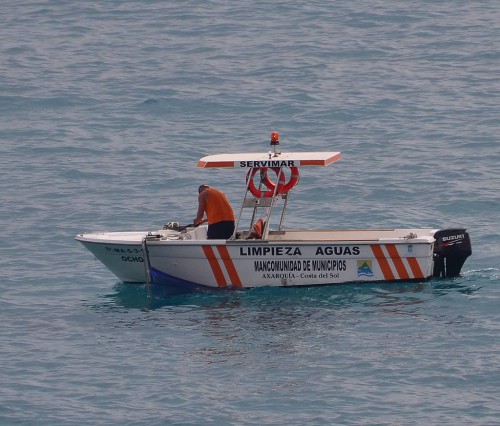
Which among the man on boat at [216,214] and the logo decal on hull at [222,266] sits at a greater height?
the man on boat at [216,214]

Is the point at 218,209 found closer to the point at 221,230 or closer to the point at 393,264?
the point at 221,230

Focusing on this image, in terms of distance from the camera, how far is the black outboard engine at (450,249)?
21188mm

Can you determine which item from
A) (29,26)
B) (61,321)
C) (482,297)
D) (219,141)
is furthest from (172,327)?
(29,26)

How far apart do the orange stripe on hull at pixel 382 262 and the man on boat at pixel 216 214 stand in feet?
7.67

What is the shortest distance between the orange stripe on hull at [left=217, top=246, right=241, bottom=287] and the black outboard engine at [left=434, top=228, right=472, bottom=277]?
313 cm

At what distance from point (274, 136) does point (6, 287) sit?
5.05 meters

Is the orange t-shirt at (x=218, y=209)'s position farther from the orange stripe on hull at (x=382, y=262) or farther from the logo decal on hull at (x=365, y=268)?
the orange stripe on hull at (x=382, y=262)

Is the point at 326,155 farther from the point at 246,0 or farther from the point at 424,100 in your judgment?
the point at 246,0

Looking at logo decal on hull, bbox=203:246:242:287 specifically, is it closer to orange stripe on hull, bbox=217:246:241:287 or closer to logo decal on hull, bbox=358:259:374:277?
orange stripe on hull, bbox=217:246:241:287

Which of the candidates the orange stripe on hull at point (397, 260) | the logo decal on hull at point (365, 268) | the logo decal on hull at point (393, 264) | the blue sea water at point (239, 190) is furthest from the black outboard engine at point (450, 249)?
the logo decal on hull at point (365, 268)

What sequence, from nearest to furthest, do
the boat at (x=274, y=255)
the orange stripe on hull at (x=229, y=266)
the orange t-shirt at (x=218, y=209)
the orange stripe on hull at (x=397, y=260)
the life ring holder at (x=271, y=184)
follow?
the orange stripe on hull at (x=397, y=260)
the boat at (x=274, y=255)
the orange stripe on hull at (x=229, y=266)
the orange t-shirt at (x=218, y=209)
the life ring holder at (x=271, y=184)

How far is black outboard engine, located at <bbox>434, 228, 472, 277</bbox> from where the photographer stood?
69.5 feet

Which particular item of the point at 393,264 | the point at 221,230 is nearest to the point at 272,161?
the point at 221,230

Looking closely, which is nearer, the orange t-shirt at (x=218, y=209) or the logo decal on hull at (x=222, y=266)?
the logo decal on hull at (x=222, y=266)
